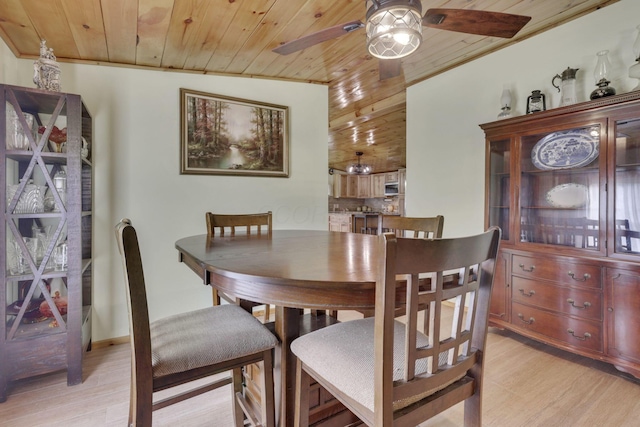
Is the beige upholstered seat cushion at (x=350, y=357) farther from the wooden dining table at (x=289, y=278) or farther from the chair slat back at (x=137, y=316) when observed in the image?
the chair slat back at (x=137, y=316)

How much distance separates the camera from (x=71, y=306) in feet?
5.95

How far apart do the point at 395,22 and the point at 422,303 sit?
1190 millimetres

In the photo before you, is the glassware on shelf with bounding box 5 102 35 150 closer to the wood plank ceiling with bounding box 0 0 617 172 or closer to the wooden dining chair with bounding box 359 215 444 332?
the wood plank ceiling with bounding box 0 0 617 172

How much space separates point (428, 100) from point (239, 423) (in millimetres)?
3385

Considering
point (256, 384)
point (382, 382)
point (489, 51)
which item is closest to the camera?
point (382, 382)

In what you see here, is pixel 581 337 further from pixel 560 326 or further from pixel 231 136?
pixel 231 136

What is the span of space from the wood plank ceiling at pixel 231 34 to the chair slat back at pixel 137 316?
160cm

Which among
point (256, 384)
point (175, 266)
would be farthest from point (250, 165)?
point (256, 384)

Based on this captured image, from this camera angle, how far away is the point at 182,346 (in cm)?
104

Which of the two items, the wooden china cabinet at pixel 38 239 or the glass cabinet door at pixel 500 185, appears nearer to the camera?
the wooden china cabinet at pixel 38 239

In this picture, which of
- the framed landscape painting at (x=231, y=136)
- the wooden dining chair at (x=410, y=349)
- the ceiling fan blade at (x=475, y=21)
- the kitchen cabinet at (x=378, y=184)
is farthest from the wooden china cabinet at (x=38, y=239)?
the kitchen cabinet at (x=378, y=184)

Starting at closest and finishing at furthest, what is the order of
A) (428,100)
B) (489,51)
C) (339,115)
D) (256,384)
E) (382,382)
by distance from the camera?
(382,382)
(256,384)
(489,51)
(428,100)
(339,115)

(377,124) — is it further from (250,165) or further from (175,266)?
(175,266)

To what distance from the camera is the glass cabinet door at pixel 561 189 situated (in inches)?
80.2
